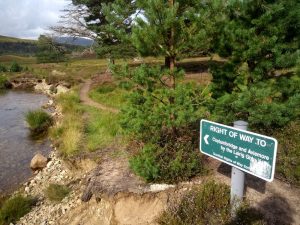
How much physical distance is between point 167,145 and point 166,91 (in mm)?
1273

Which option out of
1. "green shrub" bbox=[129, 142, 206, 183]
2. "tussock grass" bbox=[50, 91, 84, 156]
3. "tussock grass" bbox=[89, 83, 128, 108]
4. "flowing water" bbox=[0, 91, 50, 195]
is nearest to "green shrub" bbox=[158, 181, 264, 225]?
"green shrub" bbox=[129, 142, 206, 183]

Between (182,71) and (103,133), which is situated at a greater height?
(182,71)

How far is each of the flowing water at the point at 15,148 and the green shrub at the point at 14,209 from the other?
5.46ft

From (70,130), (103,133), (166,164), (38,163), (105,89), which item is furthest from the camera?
(105,89)

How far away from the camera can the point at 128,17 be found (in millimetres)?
6531

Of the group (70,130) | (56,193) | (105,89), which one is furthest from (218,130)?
(105,89)

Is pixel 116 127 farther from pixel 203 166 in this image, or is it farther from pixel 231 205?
pixel 231 205

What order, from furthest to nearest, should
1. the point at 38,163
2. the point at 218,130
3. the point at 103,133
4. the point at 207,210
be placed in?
the point at 103,133 < the point at 38,163 < the point at 207,210 < the point at 218,130

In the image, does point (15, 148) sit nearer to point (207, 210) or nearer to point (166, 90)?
point (166, 90)

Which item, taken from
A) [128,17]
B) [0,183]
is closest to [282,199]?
[128,17]

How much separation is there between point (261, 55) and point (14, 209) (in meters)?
7.35

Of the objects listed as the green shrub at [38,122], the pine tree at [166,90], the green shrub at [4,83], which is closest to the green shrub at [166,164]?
the pine tree at [166,90]

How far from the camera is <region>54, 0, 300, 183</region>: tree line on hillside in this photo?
6.20 m

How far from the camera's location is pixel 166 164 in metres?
6.41
